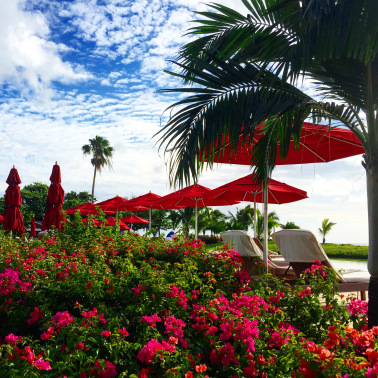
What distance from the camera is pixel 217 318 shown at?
10.4 feet

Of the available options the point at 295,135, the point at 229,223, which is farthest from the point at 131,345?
the point at 229,223

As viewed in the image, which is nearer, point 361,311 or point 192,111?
point 361,311

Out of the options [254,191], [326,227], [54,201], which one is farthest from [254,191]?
[326,227]

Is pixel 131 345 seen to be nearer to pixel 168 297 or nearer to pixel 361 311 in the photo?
pixel 168 297

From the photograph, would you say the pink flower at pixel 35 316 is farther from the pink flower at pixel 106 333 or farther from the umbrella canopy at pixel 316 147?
the umbrella canopy at pixel 316 147

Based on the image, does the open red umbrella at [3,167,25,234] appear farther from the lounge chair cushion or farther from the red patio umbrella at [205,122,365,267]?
the lounge chair cushion

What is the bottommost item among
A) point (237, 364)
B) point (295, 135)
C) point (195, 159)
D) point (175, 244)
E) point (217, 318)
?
point (237, 364)

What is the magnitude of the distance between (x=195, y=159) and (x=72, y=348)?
104 inches

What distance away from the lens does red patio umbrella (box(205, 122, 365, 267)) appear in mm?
5531

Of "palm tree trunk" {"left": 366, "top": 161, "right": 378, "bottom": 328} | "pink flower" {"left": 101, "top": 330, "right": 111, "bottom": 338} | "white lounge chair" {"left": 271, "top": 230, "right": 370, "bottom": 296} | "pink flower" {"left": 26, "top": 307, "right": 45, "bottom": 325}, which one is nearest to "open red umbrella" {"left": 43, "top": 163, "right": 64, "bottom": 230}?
"white lounge chair" {"left": 271, "top": 230, "right": 370, "bottom": 296}

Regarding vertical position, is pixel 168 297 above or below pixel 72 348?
above

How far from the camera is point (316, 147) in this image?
21.9ft

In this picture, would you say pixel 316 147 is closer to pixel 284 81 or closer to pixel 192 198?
pixel 284 81

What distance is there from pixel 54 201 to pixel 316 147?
709 centimetres
